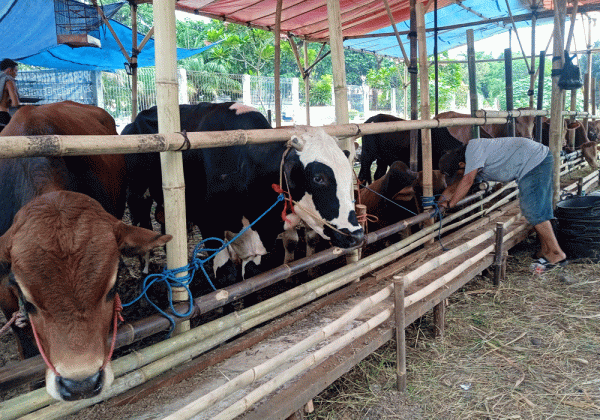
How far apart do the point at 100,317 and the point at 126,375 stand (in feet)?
1.30

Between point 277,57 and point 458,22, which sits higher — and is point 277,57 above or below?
below

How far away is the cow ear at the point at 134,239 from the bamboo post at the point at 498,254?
346 centimetres

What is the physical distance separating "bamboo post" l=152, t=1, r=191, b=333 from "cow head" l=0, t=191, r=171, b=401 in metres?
0.52

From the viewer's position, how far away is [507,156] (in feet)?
16.4

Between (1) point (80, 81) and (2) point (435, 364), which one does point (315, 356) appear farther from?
(1) point (80, 81)

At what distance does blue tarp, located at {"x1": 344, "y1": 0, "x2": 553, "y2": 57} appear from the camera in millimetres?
8812

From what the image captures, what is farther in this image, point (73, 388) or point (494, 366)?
point (494, 366)

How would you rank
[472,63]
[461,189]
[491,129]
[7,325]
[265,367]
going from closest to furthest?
[7,325] < [265,367] < [461,189] < [472,63] < [491,129]

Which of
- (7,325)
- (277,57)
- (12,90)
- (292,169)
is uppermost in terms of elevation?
(277,57)

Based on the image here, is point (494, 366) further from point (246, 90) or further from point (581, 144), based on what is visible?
point (246, 90)

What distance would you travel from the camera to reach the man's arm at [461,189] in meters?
4.61

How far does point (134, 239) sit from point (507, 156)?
430 centimetres

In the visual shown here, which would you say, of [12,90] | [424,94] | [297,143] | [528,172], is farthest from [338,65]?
[12,90]

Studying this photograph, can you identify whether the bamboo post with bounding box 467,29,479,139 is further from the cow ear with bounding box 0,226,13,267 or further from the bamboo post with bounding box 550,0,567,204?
the cow ear with bounding box 0,226,13,267
